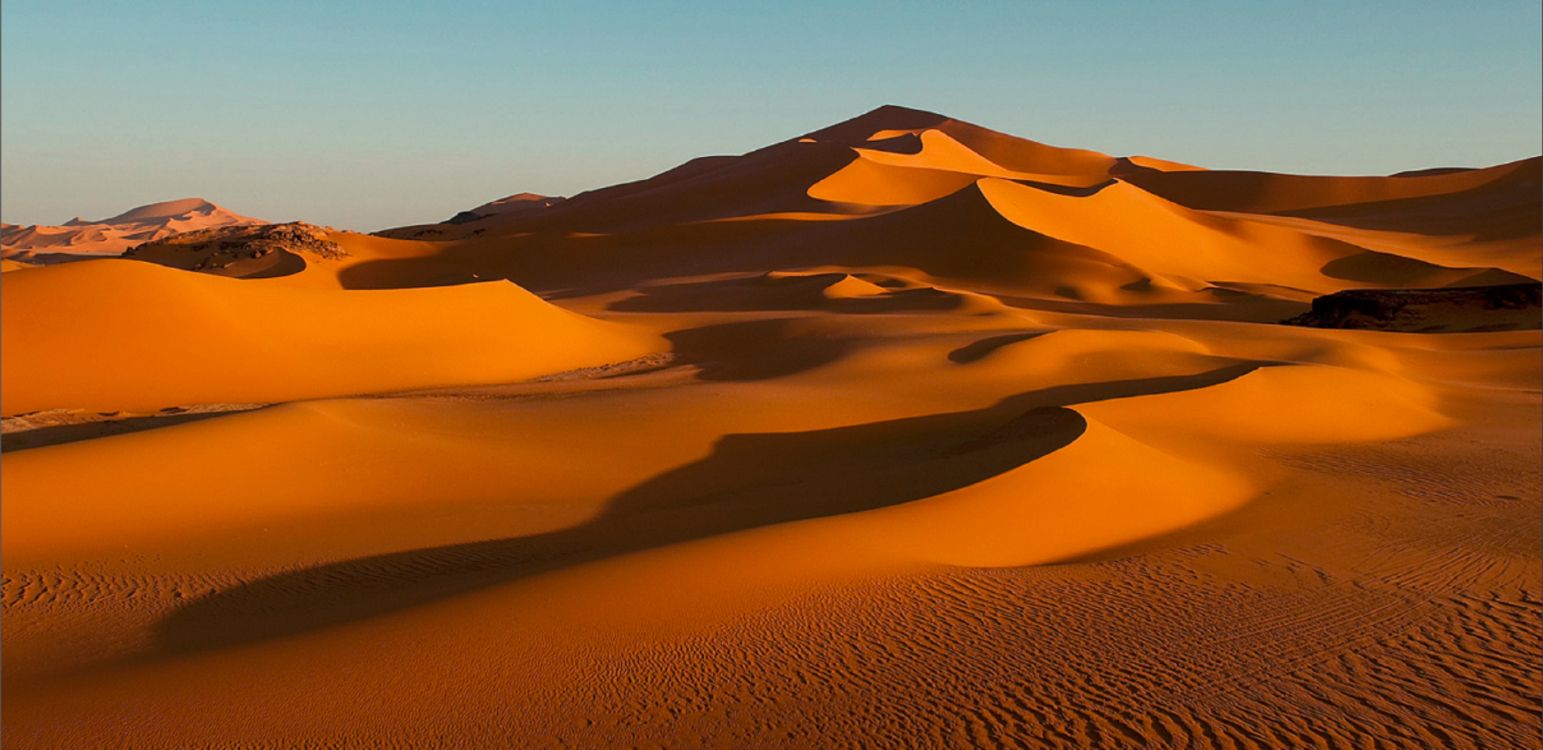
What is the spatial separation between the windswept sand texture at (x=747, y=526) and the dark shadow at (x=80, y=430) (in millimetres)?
124

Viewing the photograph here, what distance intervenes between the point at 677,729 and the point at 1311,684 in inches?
124

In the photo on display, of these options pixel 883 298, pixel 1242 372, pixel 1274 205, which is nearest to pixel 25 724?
pixel 1242 372

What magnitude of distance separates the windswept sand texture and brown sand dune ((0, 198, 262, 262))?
41.6m

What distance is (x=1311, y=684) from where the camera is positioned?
549 centimetres

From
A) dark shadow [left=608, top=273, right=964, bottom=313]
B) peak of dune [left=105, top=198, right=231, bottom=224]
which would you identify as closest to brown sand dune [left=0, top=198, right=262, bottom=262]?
peak of dune [left=105, top=198, right=231, bottom=224]

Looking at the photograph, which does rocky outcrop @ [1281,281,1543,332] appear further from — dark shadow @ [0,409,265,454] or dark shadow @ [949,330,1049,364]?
dark shadow @ [0,409,265,454]

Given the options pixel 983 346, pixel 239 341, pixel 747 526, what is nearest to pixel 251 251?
pixel 239 341

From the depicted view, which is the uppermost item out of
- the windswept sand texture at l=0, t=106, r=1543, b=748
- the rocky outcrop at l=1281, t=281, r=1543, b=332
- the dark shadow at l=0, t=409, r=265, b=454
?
the rocky outcrop at l=1281, t=281, r=1543, b=332

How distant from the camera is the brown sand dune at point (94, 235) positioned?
66.2 m

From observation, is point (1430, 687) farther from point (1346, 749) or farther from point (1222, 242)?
point (1222, 242)

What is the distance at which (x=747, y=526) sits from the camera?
8.40 m

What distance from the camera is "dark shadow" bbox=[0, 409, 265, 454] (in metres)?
12.1

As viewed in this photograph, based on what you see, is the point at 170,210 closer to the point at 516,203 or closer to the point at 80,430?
the point at 516,203

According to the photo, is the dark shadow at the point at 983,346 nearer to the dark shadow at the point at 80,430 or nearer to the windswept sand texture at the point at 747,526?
the windswept sand texture at the point at 747,526
